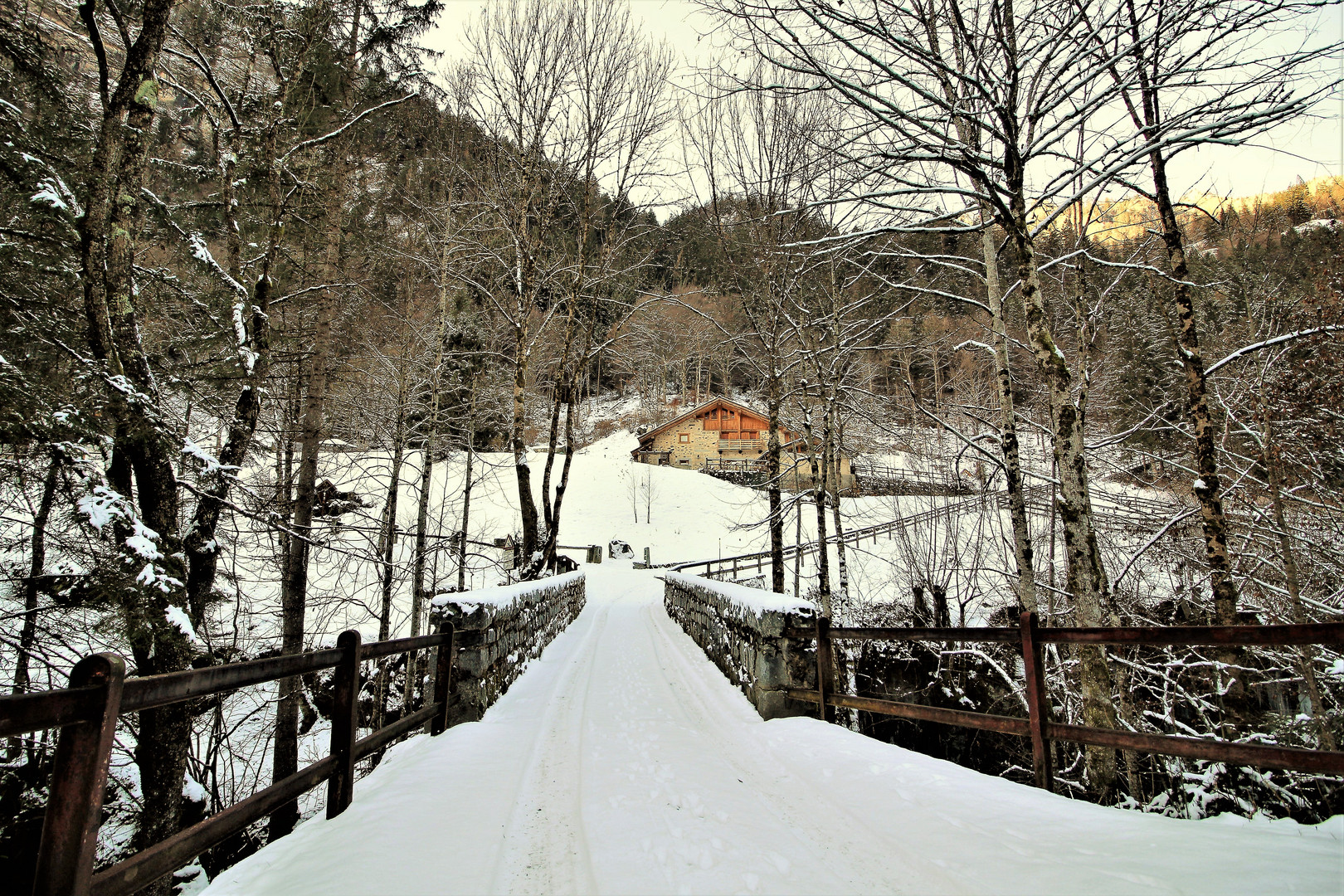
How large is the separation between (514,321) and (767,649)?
8.95 m

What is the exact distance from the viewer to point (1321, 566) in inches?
257

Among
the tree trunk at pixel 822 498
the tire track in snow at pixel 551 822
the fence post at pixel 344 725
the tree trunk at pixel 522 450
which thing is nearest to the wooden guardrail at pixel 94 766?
the fence post at pixel 344 725

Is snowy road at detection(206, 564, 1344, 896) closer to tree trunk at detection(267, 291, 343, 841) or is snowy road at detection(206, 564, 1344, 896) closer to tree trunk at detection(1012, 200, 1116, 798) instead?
tree trunk at detection(1012, 200, 1116, 798)

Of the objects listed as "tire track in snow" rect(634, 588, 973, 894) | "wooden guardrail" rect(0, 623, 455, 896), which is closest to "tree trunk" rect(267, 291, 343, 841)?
"wooden guardrail" rect(0, 623, 455, 896)

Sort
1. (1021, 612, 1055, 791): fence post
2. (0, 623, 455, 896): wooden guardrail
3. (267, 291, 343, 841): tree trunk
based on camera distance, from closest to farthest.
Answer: (0, 623, 455, 896): wooden guardrail, (1021, 612, 1055, 791): fence post, (267, 291, 343, 841): tree trunk

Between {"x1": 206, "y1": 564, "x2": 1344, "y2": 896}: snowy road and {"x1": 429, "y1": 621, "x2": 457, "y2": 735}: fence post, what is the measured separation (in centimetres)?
21

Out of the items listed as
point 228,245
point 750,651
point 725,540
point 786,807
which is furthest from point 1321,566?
point 725,540

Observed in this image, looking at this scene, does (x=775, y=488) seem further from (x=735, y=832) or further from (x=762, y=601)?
(x=735, y=832)

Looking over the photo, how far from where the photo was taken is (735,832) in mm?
2980

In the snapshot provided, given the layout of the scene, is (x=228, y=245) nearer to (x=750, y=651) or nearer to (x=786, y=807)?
(x=750, y=651)

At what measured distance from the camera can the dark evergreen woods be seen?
4238 millimetres

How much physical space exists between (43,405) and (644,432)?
140 ft

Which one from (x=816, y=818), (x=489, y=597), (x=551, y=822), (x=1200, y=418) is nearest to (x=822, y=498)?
(x=1200, y=418)

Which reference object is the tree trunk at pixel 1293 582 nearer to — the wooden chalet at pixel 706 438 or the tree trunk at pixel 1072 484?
the tree trunk at pixel 1072 484
